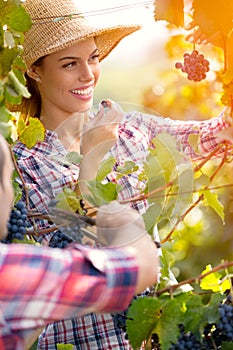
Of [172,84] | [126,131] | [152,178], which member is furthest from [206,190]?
[172,84]

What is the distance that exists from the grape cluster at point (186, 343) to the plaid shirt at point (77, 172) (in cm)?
50

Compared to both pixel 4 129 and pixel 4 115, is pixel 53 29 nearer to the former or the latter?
pixel 4 115

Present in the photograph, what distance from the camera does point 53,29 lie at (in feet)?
8.88

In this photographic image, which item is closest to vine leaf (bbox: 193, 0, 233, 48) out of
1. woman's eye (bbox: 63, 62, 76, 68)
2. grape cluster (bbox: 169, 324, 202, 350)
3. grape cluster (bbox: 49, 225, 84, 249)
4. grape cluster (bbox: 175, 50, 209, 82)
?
grape cluster (bbox: 175, 50, 209, 82)

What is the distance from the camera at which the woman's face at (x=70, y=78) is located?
107 inches

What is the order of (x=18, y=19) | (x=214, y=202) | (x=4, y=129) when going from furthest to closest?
(x=18, y=19), (x=214, y=202), (x=4, y=129)

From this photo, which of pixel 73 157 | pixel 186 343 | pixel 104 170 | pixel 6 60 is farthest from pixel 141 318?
pixel 6 60

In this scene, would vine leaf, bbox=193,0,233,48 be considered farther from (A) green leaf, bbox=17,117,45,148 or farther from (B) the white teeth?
(B) the white teeth

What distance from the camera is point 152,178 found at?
74.2 inches

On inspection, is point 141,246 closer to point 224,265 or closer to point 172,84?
point 224,265

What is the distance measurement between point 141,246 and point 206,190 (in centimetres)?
49

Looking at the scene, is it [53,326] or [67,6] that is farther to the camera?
[67,6]

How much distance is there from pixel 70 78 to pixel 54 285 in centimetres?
148

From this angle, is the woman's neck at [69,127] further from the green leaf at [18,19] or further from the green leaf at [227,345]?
the green leaf at [227,345]
